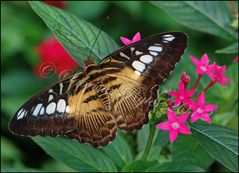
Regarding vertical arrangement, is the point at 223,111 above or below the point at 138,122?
below

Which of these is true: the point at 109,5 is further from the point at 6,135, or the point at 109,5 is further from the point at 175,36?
the point at 175,36

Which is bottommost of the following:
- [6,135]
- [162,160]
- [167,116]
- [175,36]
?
[6,135]

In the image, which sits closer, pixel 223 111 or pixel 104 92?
pixel 104 92

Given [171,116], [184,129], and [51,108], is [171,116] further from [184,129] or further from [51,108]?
[51,108]

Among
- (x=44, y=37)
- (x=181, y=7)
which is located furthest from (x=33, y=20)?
(x=181, y=7)

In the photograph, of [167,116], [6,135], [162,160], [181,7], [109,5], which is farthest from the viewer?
[109,5]

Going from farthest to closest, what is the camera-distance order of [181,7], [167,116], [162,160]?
[181,7] < [162,160] < [167,116]

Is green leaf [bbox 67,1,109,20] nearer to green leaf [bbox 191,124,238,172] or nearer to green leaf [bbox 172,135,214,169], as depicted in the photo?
green leaf [bbox 172,135,214,169]

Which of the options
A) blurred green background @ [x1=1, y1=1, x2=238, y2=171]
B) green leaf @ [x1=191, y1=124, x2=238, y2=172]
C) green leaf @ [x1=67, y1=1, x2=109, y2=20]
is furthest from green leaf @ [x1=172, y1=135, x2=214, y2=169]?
green leaf @ [x1=67, y1=1, x2=109, y2=20]

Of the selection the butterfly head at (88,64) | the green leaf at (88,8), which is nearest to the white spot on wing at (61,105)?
the butterfly head at (88,64)
